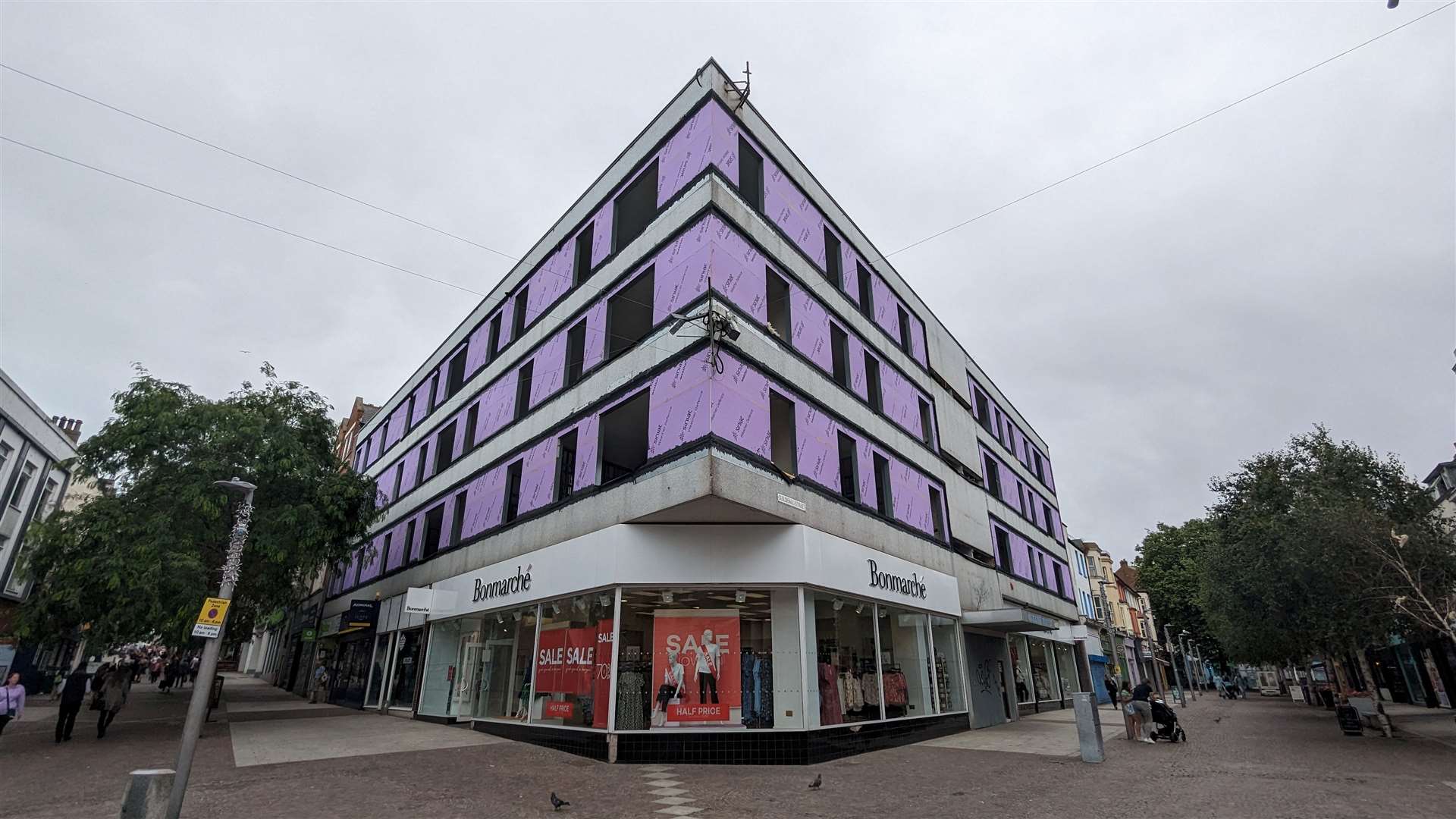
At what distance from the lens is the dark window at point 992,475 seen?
29359 millimetres

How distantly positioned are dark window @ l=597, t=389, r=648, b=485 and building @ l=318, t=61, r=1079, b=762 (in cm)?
10

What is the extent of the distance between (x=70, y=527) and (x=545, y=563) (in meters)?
11.6

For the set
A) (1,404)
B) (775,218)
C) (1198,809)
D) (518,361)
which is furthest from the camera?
(1,404)

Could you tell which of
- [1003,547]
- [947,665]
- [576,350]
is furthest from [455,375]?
[1003,547]

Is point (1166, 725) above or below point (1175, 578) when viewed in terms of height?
below

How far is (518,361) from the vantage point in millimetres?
21578

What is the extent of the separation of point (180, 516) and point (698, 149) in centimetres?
1613

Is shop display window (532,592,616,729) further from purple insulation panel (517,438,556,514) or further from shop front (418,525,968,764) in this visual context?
purple insulation panel (517,438,556,514)

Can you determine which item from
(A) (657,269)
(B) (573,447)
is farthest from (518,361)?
(A) (657,269)

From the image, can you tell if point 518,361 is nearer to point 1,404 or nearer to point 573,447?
point 573,447

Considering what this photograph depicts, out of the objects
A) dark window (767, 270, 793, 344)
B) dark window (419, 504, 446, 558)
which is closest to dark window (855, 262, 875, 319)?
dark window (767, 270, 793, 344)

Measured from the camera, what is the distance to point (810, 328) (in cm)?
1783

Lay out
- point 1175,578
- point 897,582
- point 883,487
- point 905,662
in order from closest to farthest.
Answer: point 905,662 → point 897,582 → point 883,487 → point 1175,578

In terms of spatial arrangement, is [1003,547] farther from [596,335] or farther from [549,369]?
[549,369]
